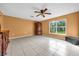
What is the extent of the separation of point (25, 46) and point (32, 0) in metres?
1.09

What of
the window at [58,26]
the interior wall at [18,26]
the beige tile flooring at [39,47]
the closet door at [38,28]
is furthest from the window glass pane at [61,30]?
the interior wall at [18,26]

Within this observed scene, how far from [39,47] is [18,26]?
0.72 metres

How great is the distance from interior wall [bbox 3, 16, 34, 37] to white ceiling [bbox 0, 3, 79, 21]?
0.10 m

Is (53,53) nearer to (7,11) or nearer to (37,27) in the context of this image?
(37,27)

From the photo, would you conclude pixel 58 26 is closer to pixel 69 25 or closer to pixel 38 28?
pixel 69 25

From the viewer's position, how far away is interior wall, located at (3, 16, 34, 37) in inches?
88.2

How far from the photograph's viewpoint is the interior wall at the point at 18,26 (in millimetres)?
2240

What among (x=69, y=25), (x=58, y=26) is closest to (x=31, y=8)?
(x=58, y=26)

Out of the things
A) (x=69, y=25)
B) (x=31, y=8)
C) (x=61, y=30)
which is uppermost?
(x=31, y=8)

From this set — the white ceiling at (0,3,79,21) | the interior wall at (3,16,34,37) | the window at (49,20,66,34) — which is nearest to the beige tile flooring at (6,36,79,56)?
the interior wall at (3,16,34,37)

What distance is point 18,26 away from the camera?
238 centimetres

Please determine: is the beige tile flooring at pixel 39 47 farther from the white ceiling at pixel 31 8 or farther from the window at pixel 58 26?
the white ceiling at pixel 31 8

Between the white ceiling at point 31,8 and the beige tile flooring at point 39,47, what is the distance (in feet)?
1.73

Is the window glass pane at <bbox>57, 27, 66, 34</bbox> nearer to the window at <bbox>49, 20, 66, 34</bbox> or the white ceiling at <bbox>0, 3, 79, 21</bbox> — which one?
the window at <bbox>49, 20, 66, 34</bbox>
